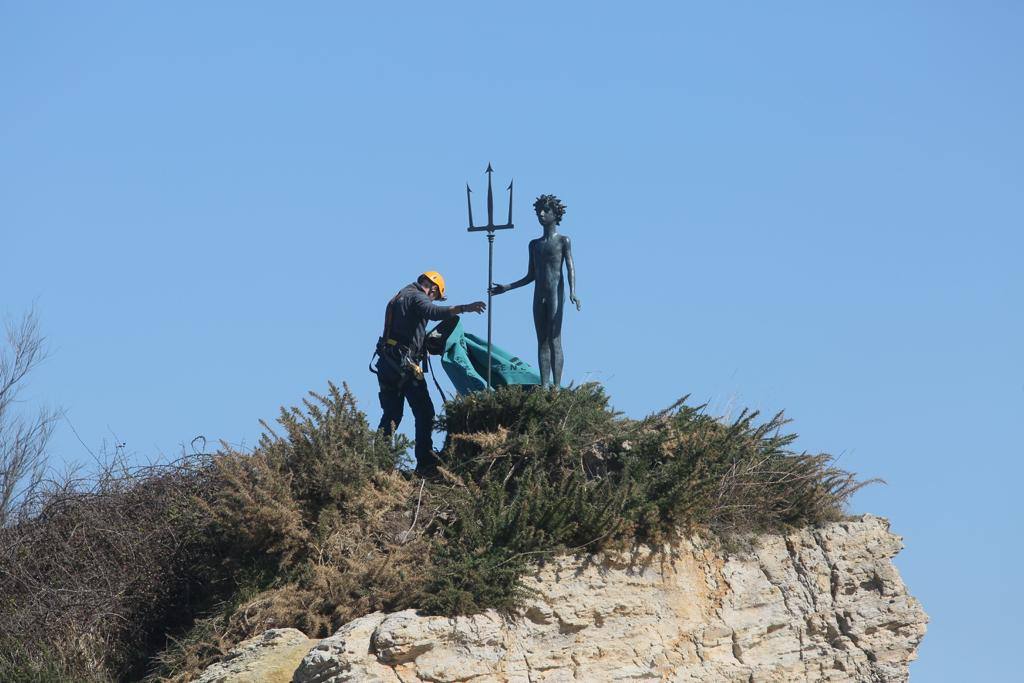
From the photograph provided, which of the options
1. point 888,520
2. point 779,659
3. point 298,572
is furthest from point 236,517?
point 888,520

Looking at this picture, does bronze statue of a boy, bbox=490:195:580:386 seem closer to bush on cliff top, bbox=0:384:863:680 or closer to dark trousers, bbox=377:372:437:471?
bush on cliff top, bbox=0:384:863:680

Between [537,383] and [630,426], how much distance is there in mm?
1193

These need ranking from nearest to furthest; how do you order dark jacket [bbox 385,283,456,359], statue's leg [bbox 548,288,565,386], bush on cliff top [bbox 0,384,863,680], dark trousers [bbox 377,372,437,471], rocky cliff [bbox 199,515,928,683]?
rocky cliff [bbox 199,515,928,683] < bush on cliff top [bbox 0,384,863,680] < dark jacket [bbox 385,283,456,359] < dark trousers [bbox 377,372,437,471] < statue's leg [bbox 548,288,565,386]

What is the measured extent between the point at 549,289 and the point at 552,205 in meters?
0.94

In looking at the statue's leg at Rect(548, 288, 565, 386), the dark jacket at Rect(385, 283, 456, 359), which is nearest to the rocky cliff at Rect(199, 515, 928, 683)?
the statue's leg at Rect(548, 288, 565, 386)

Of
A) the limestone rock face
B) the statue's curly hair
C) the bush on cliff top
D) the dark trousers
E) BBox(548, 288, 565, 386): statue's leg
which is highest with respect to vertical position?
the statue's curly hair

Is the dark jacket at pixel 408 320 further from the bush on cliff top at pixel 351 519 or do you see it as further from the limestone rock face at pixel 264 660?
the limestone rock face at pixel 264 660

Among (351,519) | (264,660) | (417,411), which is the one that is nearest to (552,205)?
(417,411)

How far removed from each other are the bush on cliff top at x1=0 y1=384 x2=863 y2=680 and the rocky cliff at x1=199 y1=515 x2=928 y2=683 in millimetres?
277

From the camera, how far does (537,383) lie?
56.4 feet

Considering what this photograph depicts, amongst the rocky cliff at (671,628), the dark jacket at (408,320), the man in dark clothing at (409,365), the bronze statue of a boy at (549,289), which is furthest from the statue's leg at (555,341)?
the rocky cliff at (671,628)

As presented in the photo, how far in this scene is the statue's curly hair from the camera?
17.3 m

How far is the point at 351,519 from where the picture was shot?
51.1ft

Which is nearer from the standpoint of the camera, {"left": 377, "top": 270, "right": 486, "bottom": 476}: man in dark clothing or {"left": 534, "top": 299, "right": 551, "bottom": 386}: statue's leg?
{"left": 377, "top": 270, "right": 486, "bottom": 476}: man in dark clothing
